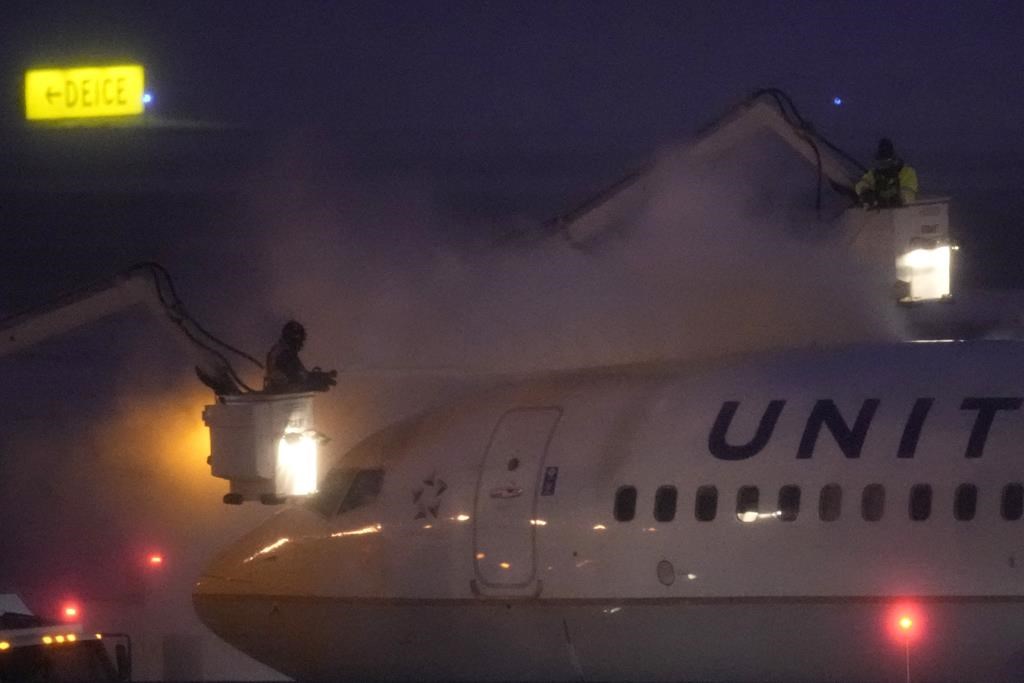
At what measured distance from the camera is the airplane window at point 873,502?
12.4 metres

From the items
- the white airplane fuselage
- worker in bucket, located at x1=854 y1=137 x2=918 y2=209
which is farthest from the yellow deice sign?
worker in bucket, located at x1=854 y1=137 x2=918 y2=209

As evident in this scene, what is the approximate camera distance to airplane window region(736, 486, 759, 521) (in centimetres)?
1291

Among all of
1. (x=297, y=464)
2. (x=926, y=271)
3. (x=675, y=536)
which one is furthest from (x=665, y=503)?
(x=926, y=271)

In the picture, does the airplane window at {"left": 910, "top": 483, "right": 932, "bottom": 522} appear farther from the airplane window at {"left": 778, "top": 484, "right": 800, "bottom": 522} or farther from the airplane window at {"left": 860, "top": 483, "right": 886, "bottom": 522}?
the airplane window at {"left": 778, "top": 484, "right": 800, "bottom": 522}

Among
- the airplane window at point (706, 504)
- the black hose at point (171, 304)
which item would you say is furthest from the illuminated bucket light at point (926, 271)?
the black hose at point (171, 304)

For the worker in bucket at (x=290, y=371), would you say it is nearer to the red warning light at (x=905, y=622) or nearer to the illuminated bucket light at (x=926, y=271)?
the red warning light at (x=905, y=622)

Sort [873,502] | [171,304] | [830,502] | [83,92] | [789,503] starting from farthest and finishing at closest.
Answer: [83,92] → [171,304] → [789,503] → [830,502] → [873,502]

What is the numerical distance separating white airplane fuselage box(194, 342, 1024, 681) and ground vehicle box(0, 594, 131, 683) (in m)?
2.16

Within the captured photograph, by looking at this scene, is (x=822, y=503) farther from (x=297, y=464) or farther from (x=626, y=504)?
(x=297, y=464)

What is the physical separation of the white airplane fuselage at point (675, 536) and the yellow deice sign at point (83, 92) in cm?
932

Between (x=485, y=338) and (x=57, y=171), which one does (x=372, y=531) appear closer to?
(x=485, y=338)

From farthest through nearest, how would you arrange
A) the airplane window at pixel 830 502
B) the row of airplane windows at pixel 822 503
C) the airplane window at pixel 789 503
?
the airplane window at pixel 789 503 → the airplane window at pixel 830 502 → the row of airplane windows at pixel 822 503

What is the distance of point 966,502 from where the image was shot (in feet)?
39.7

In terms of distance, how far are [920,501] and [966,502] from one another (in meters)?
0.31
